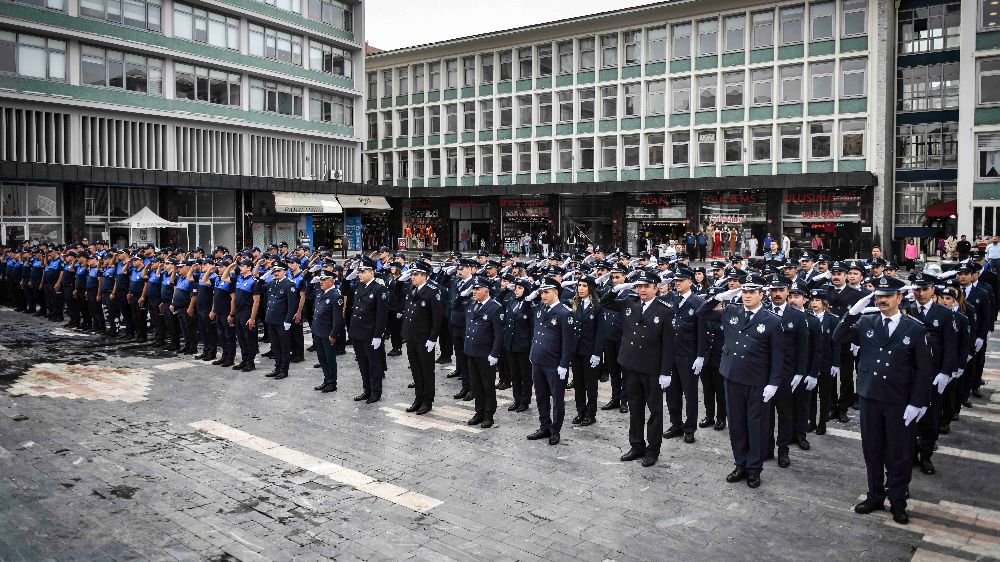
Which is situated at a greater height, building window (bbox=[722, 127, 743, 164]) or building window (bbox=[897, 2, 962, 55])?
building window (bbox=[897, 2, 962, 55])

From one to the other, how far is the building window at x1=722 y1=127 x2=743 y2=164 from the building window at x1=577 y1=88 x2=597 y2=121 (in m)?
9.17

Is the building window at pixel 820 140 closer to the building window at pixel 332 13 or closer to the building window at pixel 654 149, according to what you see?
the building window at pixel 654 149

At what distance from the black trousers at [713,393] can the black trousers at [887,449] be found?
306 cm

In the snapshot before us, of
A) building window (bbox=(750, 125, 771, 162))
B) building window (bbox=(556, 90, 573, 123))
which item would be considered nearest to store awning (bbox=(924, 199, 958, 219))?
building window (bbox=(750, 125, 771, 162))

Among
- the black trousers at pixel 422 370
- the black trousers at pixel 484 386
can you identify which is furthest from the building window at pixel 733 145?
the black trousers at pixel 484 386

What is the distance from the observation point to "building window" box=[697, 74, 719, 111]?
45531 millimetres

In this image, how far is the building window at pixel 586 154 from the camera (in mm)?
50719

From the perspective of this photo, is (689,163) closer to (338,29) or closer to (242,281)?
(338,29)

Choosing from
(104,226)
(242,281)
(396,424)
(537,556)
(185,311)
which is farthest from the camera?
(104,226)

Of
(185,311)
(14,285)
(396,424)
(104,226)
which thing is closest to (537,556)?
(396,424)

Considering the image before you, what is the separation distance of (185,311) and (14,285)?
13.2 metres

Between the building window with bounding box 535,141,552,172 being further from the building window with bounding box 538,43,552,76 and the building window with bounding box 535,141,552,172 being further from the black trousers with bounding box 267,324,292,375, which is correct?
the black trousers with bounding box 267,324,292,375

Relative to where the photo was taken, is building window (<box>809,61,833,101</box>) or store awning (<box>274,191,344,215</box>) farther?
store awning (<box>274,191,344,215</box>)

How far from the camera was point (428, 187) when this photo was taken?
191 ft
